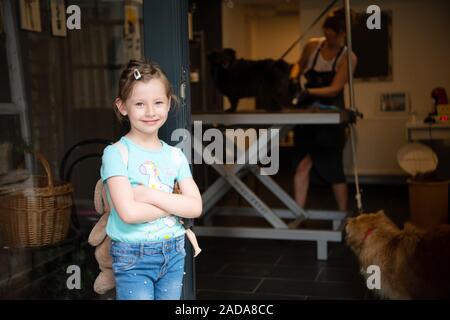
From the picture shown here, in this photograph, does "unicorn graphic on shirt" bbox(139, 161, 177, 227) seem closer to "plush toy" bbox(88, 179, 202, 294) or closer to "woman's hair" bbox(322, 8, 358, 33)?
"plush toy" bbox(88, 179, 202, 294)

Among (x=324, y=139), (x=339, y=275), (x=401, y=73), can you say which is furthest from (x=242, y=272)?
(x=401, y=73)

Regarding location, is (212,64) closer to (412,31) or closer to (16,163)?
(16,163)

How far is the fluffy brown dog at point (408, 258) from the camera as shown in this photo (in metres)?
3.00

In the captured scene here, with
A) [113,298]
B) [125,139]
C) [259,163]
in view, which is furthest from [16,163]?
[259,163]

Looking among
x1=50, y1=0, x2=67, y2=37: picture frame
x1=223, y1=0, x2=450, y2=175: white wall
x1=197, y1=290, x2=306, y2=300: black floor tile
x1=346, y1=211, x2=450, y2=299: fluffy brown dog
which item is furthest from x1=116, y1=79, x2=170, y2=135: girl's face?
x1=223, y1=0, x2=450, y2=175: white wall

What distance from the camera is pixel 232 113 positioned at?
14.7ft

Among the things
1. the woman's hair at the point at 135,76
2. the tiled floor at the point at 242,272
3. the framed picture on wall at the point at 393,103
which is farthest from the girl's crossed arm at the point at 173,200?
the framed picture on wall at the point at 393,103

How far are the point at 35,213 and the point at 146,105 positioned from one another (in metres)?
1.08

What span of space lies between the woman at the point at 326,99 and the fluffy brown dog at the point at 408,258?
1428 millimetres

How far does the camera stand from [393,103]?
25.1ft

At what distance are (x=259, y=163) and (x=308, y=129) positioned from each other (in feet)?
1.50

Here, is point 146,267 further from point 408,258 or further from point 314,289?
point 314,289

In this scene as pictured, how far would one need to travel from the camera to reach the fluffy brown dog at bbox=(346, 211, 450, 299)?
3002 millimetres

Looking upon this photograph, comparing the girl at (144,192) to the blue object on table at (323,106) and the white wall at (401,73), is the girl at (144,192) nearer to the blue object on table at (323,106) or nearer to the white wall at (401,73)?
the blue object on table at (323,106)
